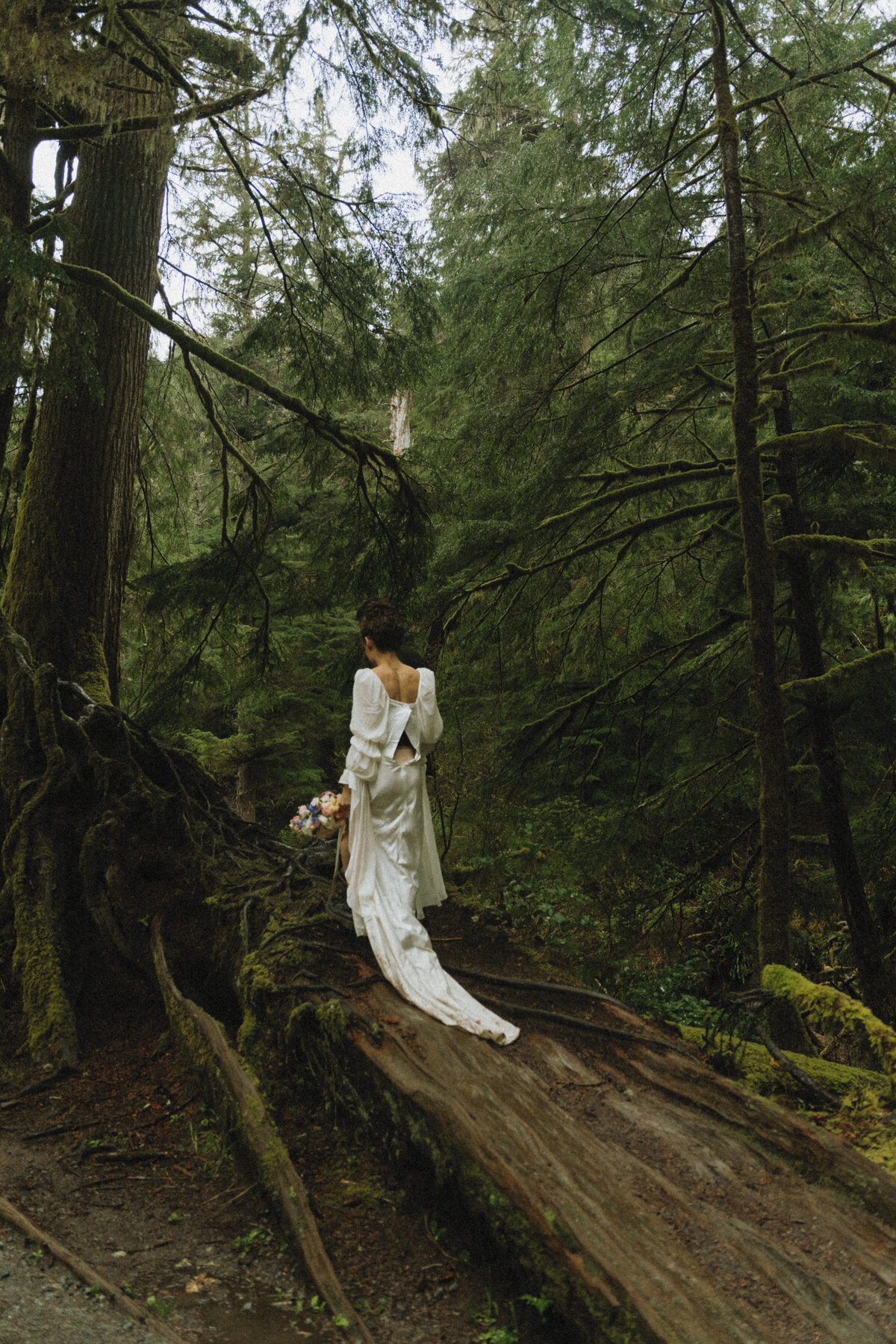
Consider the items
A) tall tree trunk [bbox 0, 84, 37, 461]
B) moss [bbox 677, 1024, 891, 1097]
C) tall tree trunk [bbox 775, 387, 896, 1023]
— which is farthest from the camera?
tall tree trunk [bbox 775, 387, 896, 1023]

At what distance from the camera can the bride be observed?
171 inches

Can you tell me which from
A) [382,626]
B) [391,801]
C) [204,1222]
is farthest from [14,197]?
[204,1222]

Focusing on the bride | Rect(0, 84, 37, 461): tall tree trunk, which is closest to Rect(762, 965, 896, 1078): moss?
the bride

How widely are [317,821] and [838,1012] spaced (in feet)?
9.38

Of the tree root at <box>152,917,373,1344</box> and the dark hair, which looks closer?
the tree root at <box>152,917,373,1344</box>

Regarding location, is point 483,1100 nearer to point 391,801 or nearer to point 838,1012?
point 838,1012

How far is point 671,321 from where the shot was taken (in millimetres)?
6973

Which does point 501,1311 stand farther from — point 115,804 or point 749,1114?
point 115,804

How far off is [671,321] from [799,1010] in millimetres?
5382

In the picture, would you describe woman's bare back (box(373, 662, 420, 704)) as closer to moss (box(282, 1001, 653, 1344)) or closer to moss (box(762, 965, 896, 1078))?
moss (box(282, 1001, 653, 1344))

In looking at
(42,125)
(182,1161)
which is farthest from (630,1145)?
(42,125)

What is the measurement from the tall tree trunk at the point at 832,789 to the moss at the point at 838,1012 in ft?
8.28

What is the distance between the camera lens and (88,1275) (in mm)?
2633

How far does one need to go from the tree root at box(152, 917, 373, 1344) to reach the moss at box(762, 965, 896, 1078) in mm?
2215
